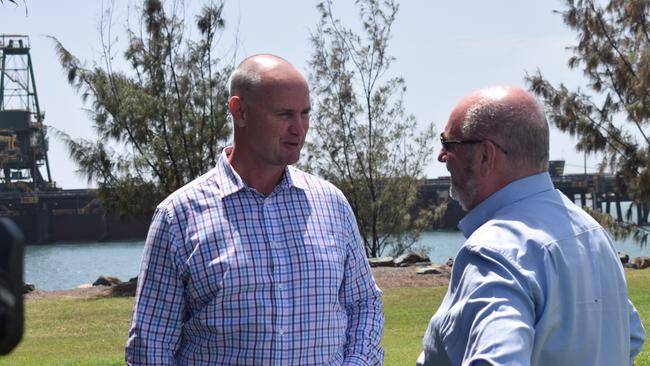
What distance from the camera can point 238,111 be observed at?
3750 millimetres

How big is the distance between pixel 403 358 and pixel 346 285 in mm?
8428

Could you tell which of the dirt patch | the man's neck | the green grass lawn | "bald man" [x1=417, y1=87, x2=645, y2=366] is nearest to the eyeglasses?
"bald man" [x1=417, y1=87, x2=645, y2=366]

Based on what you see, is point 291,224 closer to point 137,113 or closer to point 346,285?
point 346,285

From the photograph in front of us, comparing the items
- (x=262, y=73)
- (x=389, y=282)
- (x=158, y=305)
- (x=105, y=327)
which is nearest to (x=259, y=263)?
(x=158, y=305)

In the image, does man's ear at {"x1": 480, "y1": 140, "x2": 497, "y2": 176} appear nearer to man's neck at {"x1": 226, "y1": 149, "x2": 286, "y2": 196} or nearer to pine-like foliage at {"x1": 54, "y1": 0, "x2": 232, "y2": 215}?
man's neck at {"x1": 226, "y1": 149, "x2": 286, "y2": 196}

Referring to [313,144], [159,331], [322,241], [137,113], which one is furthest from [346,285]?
[313,144]

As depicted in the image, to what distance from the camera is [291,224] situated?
12.1ft

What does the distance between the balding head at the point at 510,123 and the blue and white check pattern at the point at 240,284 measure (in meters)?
1.14

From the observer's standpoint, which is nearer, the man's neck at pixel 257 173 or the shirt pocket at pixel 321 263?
the shirt pocket at pixel 321 263

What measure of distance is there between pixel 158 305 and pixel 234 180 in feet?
1.66

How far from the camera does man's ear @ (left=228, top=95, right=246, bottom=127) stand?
147 inches

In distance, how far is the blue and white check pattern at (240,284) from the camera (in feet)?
11.4

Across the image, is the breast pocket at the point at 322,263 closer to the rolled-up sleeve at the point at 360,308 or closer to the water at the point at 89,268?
the rolled-up sleeve at the point at 360,308

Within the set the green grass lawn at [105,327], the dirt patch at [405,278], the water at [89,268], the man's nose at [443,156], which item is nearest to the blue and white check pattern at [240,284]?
the man's nose at [443,156]
